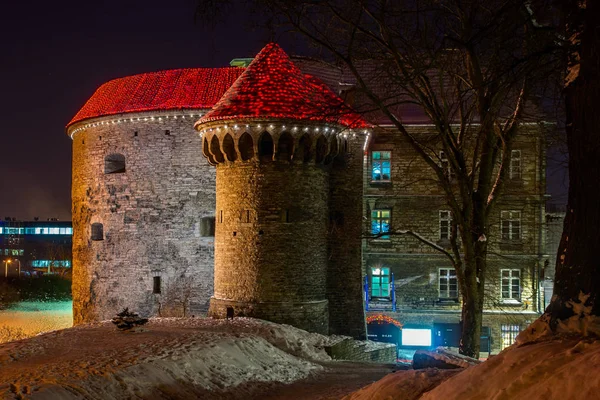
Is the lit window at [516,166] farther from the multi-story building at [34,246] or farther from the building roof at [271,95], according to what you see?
the multi-story building at [34,246]

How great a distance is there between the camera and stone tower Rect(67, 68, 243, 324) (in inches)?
987

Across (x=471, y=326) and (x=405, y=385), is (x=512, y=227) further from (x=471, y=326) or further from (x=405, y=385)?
(x=405, y=385)

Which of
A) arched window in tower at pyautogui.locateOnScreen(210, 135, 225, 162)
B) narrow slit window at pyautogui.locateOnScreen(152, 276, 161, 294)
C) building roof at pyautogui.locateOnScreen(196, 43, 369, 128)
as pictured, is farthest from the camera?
narrow slit window at pyautogui.locateOnScreen(152, 276, 161, 294)

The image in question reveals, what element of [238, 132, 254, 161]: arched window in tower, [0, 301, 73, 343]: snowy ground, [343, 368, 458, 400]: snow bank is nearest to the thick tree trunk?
[343, 368, 458, 400]: snow bank

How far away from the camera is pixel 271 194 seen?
784 inches

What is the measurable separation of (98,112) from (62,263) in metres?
62.9

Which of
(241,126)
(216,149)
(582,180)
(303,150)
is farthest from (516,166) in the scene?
(582,180)

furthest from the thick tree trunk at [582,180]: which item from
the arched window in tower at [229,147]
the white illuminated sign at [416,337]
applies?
the white illuminated sign at [416,337]

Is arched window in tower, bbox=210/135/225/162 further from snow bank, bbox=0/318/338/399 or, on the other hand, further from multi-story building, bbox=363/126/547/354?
multi-story building, bbox=363/126/547/354

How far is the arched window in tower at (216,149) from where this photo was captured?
20.2 metres

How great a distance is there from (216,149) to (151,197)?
621 centimetres

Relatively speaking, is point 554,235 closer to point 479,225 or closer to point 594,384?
point 479,225

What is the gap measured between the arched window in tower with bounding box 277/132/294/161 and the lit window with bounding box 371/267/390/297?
10.3m

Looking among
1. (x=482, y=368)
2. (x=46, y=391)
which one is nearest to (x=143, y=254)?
(x=46, y=391)
